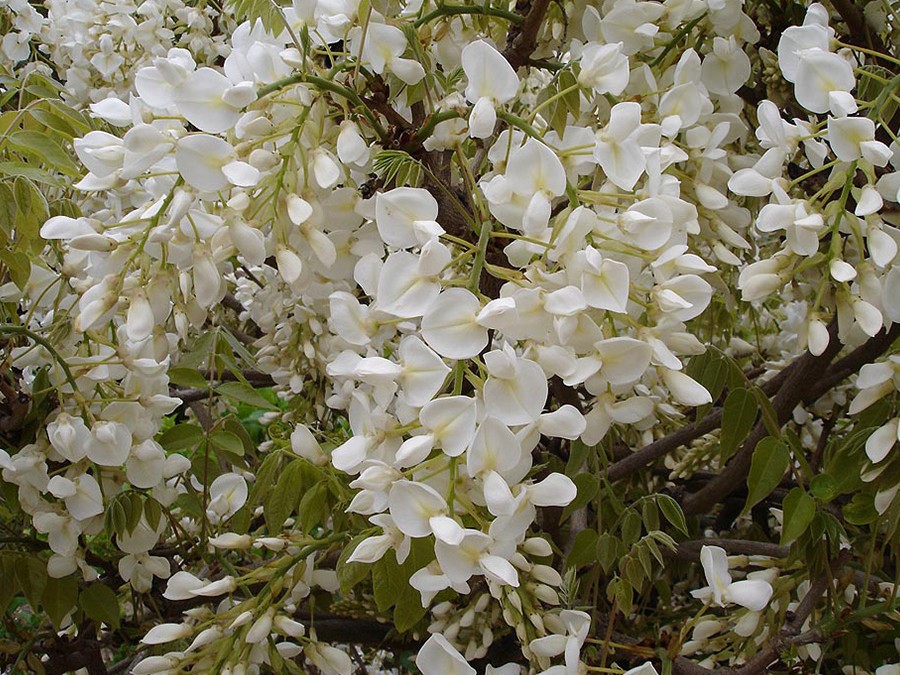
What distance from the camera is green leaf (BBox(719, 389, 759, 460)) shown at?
46.1 inches

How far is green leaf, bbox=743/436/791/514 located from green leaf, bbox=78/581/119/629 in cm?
91

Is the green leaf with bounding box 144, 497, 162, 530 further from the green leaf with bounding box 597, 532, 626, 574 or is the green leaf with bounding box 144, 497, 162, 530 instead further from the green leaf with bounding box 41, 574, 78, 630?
the green leaf with bounding box 597, 532, 626, 574

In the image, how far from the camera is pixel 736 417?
3.87 feet

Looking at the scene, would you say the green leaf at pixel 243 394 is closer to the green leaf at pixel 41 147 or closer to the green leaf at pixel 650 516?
the green leaf at pixel 41 147

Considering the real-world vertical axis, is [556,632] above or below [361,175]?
below

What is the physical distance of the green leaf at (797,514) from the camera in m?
1.08

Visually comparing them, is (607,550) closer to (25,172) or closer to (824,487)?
(824,487)

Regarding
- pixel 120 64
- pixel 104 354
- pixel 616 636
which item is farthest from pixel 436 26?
pixel 120 64

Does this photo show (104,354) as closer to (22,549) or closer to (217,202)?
(22,549)

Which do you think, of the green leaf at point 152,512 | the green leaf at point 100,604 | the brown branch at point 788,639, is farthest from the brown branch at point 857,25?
the green leaf at point 100,604

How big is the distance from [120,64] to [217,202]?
1553 mm

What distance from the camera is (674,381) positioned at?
0.86 metres

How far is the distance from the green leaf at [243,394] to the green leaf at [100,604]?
34cm

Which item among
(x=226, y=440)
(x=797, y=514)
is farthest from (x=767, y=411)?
(x=226, y=440)
